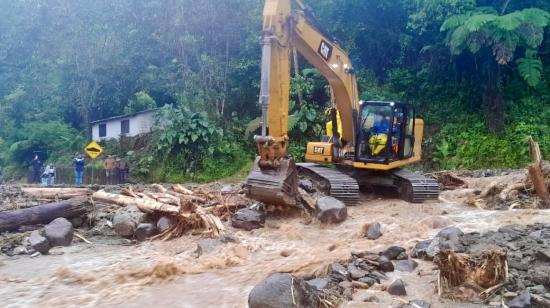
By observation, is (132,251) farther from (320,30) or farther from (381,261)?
(320,30)

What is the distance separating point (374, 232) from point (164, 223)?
3612mm

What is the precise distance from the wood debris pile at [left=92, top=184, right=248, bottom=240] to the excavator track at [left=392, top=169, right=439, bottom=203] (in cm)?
344

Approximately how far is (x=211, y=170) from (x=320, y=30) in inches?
475

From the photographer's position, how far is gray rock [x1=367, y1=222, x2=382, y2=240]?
8156 millimetres

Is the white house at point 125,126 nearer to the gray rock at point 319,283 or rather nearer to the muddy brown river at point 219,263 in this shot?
the muddy brown river at point 219,263

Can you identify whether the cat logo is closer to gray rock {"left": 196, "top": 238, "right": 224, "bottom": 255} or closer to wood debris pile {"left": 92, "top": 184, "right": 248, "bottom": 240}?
wood debris pile {"left": 92, "top": 184, "right": 248, "bottom": 240}

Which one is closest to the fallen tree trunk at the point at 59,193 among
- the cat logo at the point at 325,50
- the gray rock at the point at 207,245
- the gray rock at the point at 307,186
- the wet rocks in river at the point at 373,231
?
the gray rock at the point at 207,245

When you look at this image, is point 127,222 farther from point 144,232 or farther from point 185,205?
point 185,205

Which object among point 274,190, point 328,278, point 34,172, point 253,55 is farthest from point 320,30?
point 34,172

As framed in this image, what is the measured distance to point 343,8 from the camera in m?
26.5

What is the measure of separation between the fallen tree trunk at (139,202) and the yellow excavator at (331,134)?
4.73ft

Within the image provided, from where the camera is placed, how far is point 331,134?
13109 mm

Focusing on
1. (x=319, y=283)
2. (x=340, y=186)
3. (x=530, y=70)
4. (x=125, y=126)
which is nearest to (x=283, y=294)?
(x=319, y=283)

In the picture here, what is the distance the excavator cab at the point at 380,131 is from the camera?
11242mm
